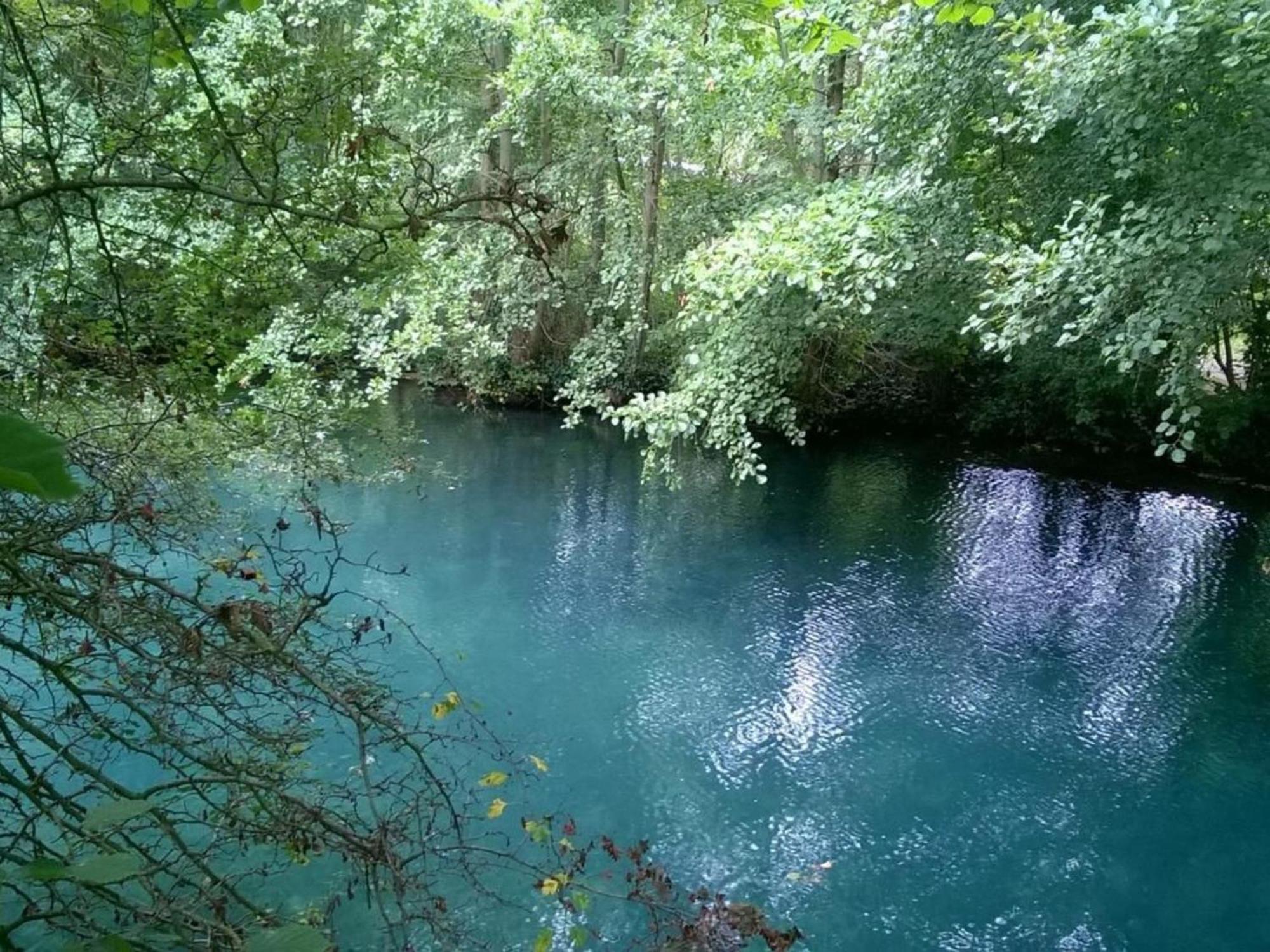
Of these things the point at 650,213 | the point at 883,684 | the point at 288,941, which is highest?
the point at 650,213

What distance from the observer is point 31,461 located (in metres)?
0.39

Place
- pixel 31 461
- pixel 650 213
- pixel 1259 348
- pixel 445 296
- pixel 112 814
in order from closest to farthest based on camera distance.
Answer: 1. pixel 31 461
2. pixel 112 814
3. pixel 445 296
4. pixel 650 213
5. pixel 1259 348

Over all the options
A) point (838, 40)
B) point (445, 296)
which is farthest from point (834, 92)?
point (838, 40)

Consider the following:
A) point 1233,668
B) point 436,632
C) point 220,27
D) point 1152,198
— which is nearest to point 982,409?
point 1233,668

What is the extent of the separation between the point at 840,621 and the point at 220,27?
17.5 feet

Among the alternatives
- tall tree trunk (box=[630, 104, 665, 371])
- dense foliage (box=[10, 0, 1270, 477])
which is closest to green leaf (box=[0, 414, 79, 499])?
dense foliage (box=[10, 0, 1270, 477])

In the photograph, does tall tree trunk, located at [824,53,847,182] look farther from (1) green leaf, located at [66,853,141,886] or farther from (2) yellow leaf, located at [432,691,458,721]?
(1) green leaf, located at [66,853,141,886]

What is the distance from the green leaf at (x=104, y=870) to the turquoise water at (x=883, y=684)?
2948 millimetres

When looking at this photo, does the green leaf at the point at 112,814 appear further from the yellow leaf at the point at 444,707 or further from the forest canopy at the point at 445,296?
the yellow leaf at the point at 444,707

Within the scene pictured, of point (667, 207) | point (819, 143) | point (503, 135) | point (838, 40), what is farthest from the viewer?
point (503, 135)

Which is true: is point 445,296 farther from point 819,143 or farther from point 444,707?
point 444,707

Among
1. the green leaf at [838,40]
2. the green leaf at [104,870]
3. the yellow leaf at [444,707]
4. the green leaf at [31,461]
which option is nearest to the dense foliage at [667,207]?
the green leaf at [838,40]

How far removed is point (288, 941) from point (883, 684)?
5548 mm

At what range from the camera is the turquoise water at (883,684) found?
398 centimetres
